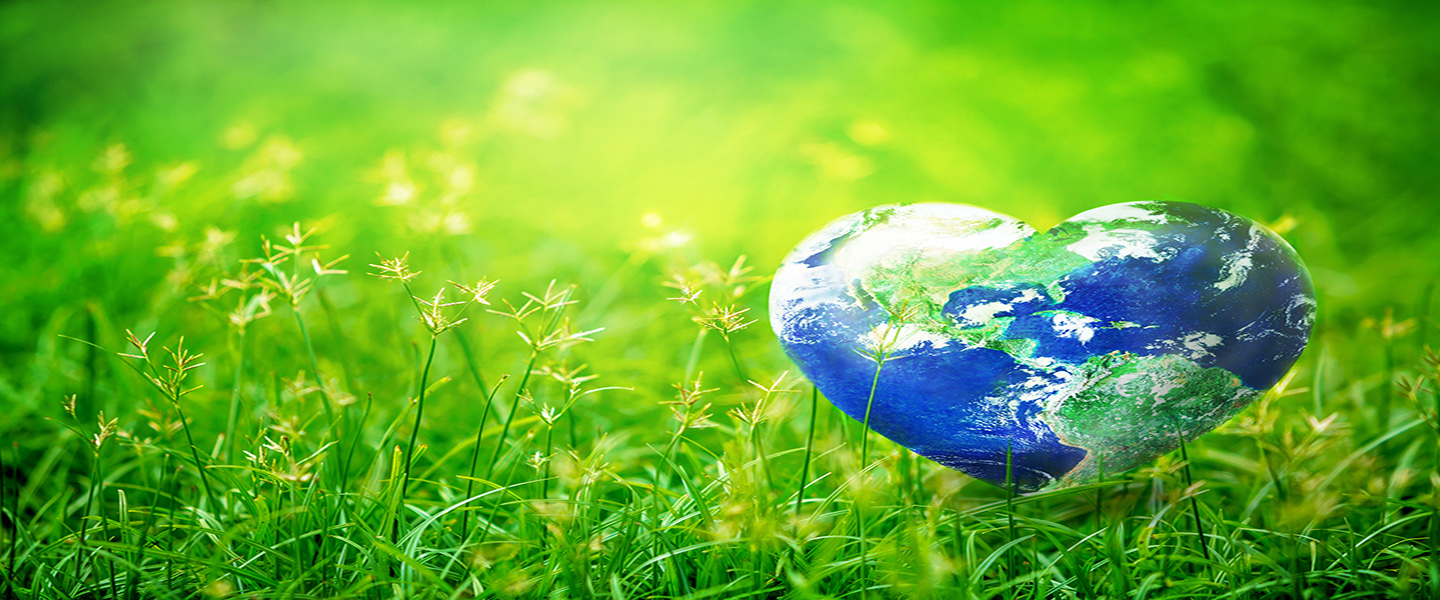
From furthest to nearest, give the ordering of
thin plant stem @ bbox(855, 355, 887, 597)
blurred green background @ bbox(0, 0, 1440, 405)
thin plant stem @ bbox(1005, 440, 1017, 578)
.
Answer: blurred green background @ bbox(0, 0, 1440, 405)
thin plant stem @ bbox(1005, 440, 1017, 578)
thin plant stem @ bbox(855, 355, 887, 597)

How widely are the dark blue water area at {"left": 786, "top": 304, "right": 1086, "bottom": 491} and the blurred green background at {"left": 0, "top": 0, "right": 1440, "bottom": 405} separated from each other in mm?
894

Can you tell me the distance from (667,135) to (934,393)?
307 centimetres

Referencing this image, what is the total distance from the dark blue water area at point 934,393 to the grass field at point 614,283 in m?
0.09

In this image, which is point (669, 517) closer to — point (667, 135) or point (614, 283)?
point (614, 283)

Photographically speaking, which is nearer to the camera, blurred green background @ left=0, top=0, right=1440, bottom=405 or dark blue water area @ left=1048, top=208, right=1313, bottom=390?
dark blue water area @ left=1048, top=208, right=1313, bottom=390

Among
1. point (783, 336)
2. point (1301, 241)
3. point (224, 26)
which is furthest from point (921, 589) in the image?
point (224, 26)

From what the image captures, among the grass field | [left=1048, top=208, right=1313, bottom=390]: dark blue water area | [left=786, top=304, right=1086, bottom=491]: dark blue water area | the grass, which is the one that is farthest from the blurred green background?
[left=1048, top=208, right=1313, bottom=390]: dark blue water area

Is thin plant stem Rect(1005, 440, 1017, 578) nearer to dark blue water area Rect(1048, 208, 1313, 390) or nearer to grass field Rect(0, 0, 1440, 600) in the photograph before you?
grass field Rect(0, 0, 1440, 600)

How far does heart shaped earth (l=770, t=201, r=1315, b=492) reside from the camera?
1.26m

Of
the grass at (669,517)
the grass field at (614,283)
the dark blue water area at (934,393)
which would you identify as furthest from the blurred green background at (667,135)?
the dark blue water area at (934,393)

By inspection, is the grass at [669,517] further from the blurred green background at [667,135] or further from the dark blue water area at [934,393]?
the blurred green background at [667,135]

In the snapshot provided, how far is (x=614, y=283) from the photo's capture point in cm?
267

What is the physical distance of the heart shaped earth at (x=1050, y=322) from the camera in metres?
1.26

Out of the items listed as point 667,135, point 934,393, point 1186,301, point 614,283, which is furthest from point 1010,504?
point 667,135
